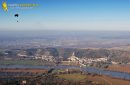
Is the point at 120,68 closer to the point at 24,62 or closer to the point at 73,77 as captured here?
the point at 73,77

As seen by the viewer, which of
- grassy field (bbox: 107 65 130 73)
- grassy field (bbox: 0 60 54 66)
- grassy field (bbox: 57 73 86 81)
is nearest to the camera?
grassy field (bbox: 57 73 86 81)

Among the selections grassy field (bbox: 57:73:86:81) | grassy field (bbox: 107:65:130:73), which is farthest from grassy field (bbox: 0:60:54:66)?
grassy field (bbox: 57:73:86:81)

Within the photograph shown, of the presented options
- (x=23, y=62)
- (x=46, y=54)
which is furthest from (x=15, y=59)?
(x=46, y=54)

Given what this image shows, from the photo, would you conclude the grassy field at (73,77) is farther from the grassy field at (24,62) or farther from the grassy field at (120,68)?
the grassy field at (24,62)

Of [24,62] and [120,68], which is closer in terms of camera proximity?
[120,68]

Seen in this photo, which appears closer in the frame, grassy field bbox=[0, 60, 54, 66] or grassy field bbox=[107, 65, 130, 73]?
grassy field bbox=[107, 65, 130, 73]

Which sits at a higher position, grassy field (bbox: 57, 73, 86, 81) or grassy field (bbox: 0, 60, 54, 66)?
grassy field (bbox: 0, 60, 54, 66)

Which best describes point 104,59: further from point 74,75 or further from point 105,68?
point 74,75

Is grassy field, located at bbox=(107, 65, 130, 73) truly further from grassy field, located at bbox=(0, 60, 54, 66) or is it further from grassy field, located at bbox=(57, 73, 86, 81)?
grassy field, located at bbox=(0, 60, 54, 66)

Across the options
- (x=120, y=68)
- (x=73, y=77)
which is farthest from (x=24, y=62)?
(x=120, y=68)

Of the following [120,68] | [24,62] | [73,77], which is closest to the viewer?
[73,77]

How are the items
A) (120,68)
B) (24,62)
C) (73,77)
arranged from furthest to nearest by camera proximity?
(24,62), (120,68), (73,77)

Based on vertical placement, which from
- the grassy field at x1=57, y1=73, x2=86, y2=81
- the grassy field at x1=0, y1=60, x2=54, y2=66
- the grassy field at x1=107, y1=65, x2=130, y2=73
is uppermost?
the grassy field at x1=0, y1=60, x2=54, y2=66
